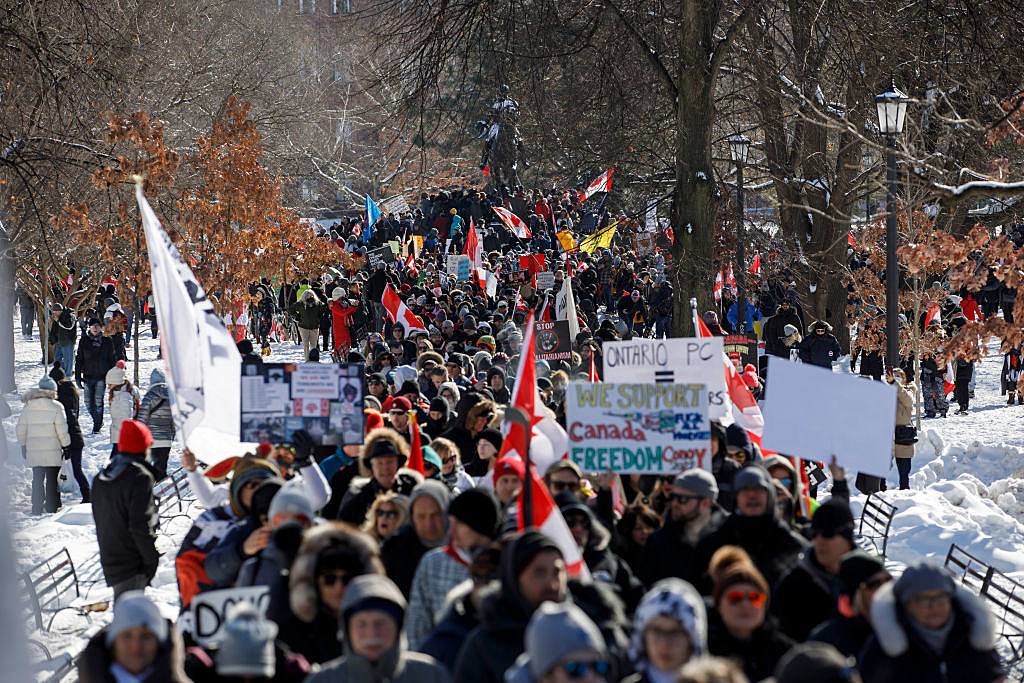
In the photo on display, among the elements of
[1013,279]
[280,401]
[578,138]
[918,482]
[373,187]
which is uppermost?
[373,187]

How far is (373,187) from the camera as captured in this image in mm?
71875

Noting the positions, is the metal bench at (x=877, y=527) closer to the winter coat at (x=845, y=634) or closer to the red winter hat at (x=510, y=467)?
the red winter hat at (x=510, y=467)

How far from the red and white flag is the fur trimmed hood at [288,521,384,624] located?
733mm

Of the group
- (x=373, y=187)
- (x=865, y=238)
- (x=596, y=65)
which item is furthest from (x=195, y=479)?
(x=373, y=187)

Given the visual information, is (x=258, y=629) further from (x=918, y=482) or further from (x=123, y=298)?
(x=123, y=298)

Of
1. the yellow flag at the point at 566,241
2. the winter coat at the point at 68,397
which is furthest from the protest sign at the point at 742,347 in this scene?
the yellow flag at the point at 566,241

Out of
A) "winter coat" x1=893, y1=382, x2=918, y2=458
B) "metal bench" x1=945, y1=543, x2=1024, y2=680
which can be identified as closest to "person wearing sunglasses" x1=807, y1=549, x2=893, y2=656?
"metal bench" x1=945, y1=543, x2=1024, y2=680

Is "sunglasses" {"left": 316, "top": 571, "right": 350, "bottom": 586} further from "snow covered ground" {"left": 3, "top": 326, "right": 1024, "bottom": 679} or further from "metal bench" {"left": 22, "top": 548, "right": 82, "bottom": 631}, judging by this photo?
"metal bench" {"left": 22, "top": 548, "right": 82, "bottom": 631}

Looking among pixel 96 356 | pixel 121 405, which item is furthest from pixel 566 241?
pixel 121 405

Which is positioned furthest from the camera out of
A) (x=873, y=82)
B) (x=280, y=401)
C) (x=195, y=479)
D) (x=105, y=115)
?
(x=105, y=115)

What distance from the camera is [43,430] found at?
12.9 m

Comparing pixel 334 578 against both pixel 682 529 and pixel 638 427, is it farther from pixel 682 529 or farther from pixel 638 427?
pixel 638 427

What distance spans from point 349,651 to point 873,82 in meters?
15.7

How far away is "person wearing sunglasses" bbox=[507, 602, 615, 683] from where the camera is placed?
4008mm
